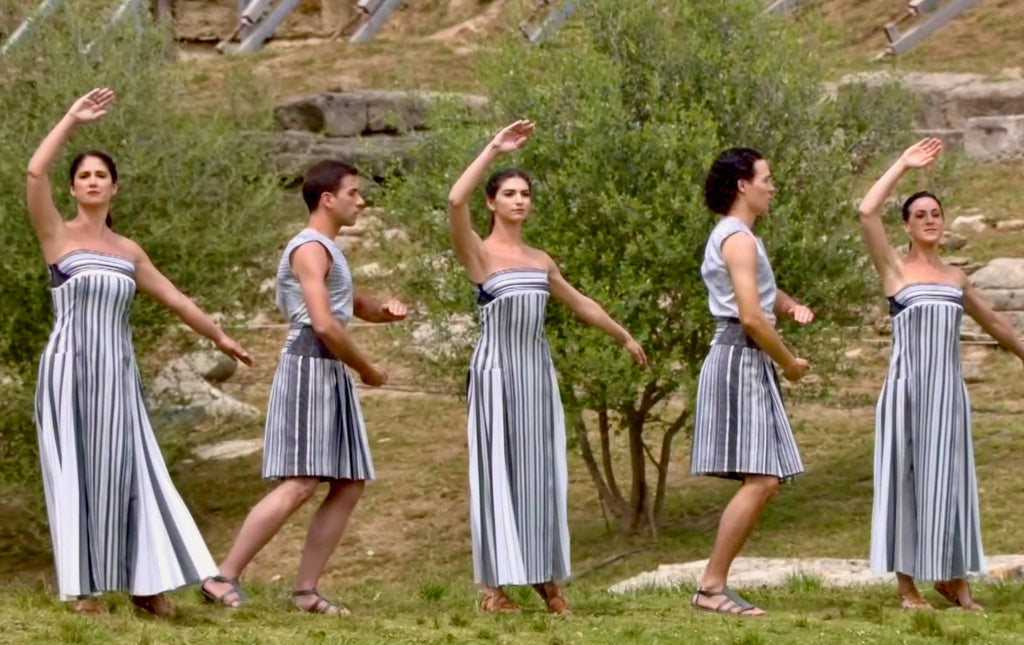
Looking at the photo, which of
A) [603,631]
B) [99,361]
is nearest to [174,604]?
[99,361]

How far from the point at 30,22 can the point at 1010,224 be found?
10500 mm

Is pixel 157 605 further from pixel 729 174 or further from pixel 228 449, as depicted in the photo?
pixel 228 449

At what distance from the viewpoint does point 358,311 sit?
26.9 ft

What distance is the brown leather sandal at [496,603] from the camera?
7855 millimetres

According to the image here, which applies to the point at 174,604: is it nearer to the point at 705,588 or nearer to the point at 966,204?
the point at 705,588

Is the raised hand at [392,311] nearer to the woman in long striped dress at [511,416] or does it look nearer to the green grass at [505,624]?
the woman in long striped dress at [511,416]

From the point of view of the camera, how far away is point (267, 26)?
31.3 metres

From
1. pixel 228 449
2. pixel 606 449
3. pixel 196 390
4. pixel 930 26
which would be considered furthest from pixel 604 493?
pixel 930 26

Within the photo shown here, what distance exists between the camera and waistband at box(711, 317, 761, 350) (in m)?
7.91

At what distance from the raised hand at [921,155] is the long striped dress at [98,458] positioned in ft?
10.1

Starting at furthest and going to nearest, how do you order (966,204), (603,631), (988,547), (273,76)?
(273,76), (966,204), (988,547), (603,631)

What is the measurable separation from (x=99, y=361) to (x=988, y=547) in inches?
326

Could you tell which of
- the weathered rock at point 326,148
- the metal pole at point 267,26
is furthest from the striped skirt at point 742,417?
the metal pole at point 267,26

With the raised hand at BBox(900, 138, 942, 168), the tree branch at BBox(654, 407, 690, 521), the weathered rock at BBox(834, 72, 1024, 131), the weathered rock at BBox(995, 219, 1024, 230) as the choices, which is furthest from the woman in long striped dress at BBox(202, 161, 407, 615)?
the weathered rock at BBox(834, 72, 1024, 131)
